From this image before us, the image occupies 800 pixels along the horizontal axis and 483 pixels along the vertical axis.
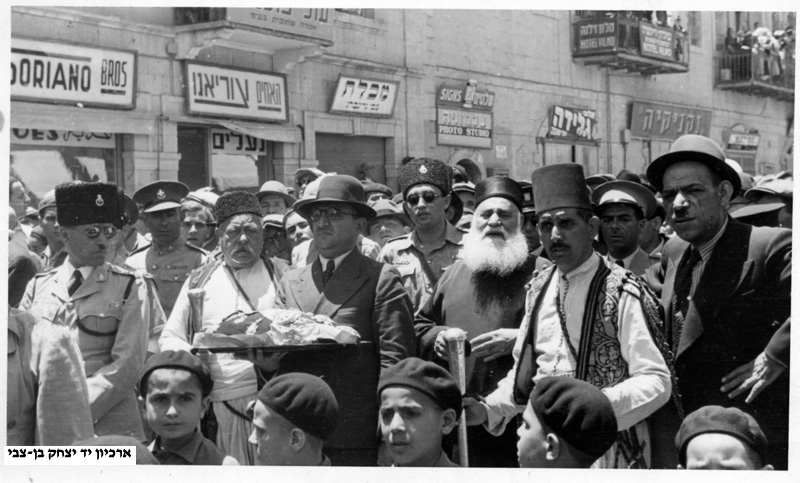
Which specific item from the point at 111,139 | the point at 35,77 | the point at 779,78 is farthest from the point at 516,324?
the point at 779,78

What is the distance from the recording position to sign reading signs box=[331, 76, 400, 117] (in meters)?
12.7

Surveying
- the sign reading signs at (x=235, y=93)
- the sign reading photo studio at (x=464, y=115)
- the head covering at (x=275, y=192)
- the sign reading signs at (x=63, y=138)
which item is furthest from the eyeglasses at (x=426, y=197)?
the sign reading signs at (x=235, y=93)

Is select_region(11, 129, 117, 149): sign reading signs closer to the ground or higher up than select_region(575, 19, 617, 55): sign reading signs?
closer to the ground

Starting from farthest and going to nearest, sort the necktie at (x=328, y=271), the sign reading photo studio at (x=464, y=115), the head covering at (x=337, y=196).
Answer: the sign reading photo studio at (x=464, y=115) → the head covering at (x=337, y=196) → the necktie at (x=328, y=271)

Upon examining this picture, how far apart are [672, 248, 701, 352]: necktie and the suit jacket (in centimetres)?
107

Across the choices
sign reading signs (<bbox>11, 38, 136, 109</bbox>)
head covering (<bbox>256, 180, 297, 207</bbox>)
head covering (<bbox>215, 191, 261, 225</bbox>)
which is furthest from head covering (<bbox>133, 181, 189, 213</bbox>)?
sign reading signs (<bbox>11, 38, 136, 109</bbox>)

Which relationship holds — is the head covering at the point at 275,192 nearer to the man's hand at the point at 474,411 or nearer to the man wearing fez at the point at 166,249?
the man wearing fez at the point at 166,249

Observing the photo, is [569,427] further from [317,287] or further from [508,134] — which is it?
[508,134]

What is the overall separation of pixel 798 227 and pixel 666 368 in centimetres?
112

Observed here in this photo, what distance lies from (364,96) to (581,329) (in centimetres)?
979

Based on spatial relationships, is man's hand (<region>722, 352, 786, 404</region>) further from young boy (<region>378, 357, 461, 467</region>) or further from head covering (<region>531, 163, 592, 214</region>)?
young boy (<region>378, 357, 461, 467</region>)

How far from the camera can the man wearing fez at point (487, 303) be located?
407cm

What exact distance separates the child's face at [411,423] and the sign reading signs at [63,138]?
6.54 metres

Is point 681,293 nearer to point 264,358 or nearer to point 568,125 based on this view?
point 264,358
